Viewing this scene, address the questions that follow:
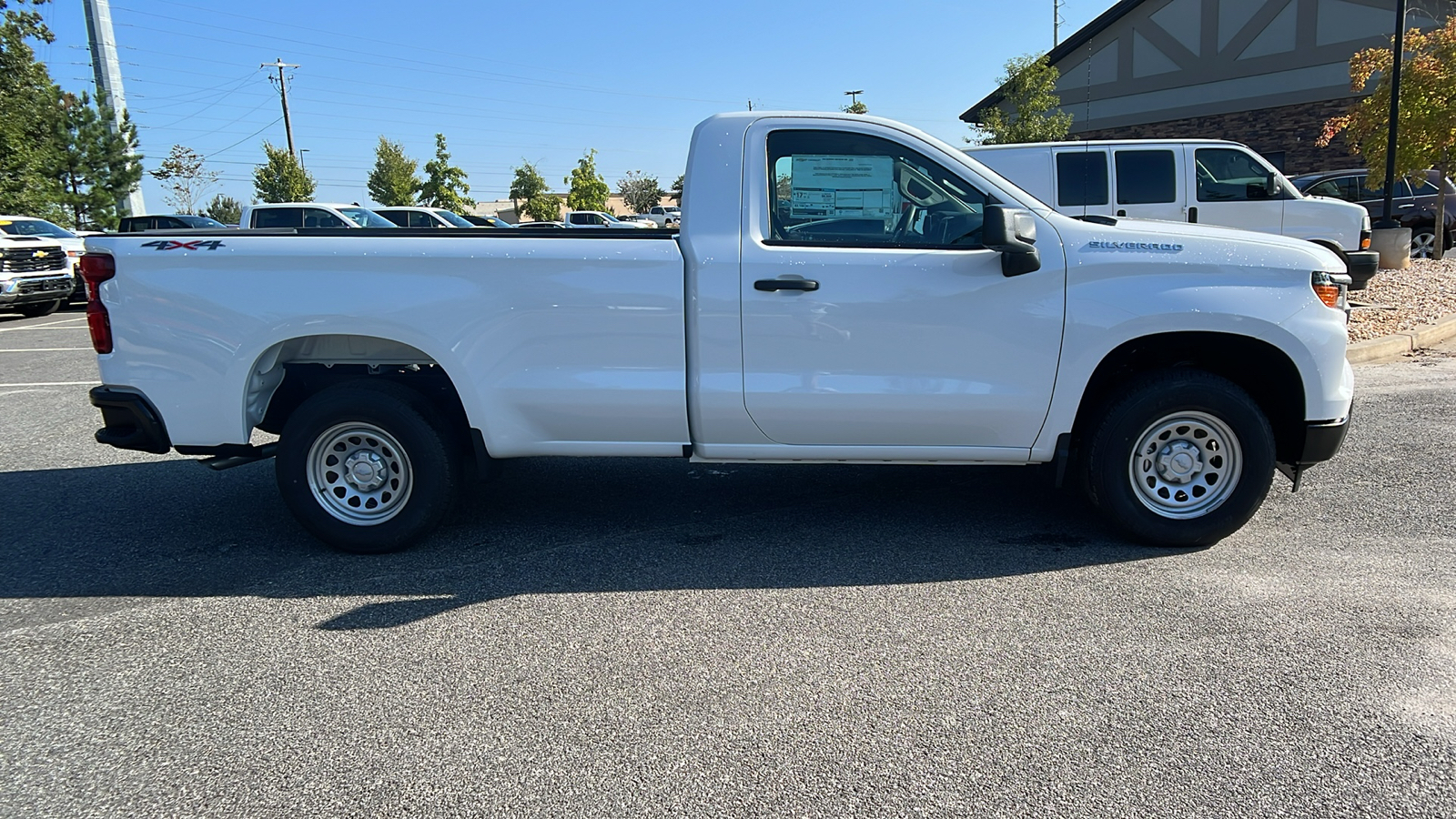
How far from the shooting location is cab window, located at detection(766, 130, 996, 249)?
4426mm

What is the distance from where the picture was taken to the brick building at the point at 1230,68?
27983 mm

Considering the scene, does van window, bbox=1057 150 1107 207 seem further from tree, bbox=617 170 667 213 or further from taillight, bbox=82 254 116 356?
tree, bbox=617 170 667 213

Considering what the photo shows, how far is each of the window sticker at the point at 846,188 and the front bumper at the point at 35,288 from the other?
18.1 m

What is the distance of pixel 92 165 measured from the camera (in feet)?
120

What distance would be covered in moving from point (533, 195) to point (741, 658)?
59716 millimetres

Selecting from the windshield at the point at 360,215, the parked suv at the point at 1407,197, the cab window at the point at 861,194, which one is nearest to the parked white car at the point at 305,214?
the windshield at the point at 360,215

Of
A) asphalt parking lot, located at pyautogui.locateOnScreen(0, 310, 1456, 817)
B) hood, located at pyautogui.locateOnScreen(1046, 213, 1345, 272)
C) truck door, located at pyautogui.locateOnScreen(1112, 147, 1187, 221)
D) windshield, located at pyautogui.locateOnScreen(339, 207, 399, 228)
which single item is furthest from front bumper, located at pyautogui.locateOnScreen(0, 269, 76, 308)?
hood, located at pyautogui.locateOnScreen(1046, 213, 1345, 272)

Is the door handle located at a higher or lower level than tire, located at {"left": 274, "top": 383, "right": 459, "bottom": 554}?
higher

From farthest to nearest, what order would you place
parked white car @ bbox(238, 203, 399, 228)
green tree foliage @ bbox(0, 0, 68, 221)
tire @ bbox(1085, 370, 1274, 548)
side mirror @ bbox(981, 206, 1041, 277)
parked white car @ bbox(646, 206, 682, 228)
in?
1. green tree foliage @ bbox(0, 0, 68, 221)
2. parked white car @ bbox(238, 203, 399, 228)
3. parked white car @ bbox(646, 206, 682, 228)
4. tire @ bbox(1085, 370, 1274, 548)
5. side mirror @ bbox(981, 206, 1041, 277)

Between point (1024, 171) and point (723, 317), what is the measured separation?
8.94 m

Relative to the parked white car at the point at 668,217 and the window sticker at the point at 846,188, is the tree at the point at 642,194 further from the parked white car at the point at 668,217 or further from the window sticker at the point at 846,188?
the window sticker at the point at 846,188

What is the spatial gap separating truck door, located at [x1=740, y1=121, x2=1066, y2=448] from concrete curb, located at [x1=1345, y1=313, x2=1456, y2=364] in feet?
20.7

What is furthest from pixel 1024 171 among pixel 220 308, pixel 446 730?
pixel 446 730

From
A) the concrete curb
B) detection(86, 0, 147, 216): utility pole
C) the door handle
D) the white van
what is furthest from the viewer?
detection(86, 0, 147, 216): utility pole
